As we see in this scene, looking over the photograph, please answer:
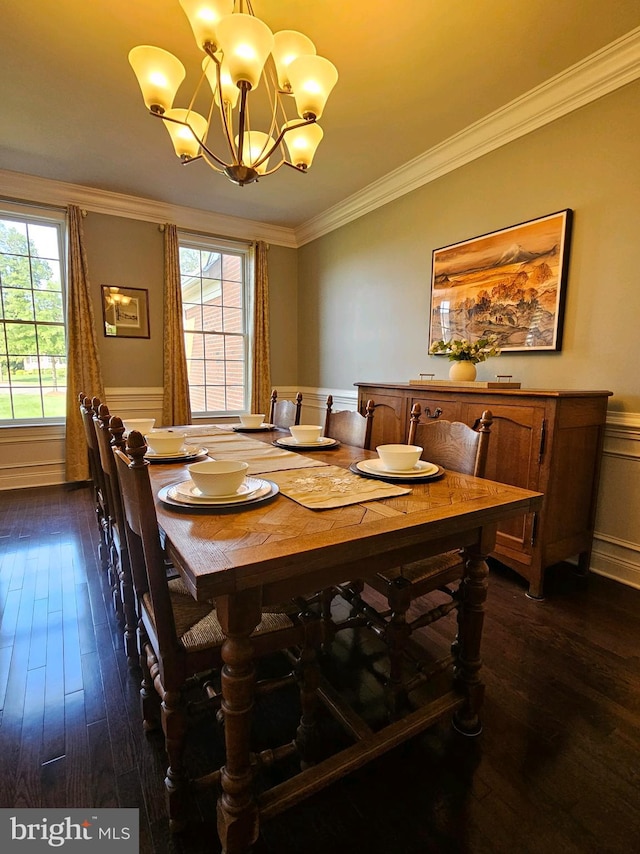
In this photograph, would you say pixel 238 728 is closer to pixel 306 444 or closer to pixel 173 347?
pixel 306 444

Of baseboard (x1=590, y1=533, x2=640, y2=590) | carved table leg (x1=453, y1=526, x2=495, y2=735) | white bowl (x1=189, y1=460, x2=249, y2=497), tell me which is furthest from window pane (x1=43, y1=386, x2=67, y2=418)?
baseboard (x1=590, y1=533, x2=640, y2=590)

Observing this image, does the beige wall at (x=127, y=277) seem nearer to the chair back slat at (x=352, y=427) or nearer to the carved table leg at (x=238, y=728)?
the chair back slat at (x=352, y=427)

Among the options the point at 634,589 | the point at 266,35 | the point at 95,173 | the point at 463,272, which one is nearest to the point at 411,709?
the point at 634,589

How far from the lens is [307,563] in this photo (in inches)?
33.3

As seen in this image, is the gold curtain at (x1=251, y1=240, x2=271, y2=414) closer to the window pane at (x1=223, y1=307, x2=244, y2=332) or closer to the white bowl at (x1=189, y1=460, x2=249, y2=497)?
the window pane at (x1=223, y1=307, x2=244, y2=332)

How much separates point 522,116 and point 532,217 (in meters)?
0.61

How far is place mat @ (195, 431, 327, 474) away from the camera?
158 centimetres

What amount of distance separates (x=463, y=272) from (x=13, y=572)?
345cm

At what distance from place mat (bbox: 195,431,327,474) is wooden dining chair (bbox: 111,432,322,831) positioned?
Answer: 49cm

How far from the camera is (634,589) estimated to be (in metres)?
2.18

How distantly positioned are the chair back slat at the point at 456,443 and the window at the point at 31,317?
12.4 feet

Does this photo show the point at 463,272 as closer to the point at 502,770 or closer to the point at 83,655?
the point at 502,770

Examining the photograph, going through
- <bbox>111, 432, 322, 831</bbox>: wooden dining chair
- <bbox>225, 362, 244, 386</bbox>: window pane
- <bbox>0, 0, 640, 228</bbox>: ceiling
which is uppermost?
<bbox>0, 0, 640, 228</bbox>: ceiling

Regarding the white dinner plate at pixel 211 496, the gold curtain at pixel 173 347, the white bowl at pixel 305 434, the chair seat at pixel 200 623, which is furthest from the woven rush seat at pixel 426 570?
the gold curtain at pixel 173 347
